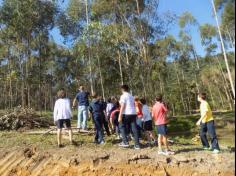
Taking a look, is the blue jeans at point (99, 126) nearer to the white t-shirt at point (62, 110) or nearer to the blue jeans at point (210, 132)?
the white t-shirt at point (62, 110)

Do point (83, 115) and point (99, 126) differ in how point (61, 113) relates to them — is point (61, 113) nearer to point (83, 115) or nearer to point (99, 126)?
point (99, 126)

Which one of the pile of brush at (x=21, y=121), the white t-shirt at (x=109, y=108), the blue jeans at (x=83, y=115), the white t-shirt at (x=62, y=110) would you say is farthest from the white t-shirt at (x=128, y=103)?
the pile of brush at (x=21, y=121)

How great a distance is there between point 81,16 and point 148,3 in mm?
12712

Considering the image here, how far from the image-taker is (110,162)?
971 centimetres

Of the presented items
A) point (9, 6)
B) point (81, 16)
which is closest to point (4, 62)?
point (81, 16)

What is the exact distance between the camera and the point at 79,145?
37.9 ft

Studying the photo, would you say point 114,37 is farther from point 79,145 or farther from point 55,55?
point 55,55

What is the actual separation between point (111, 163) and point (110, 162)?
0.06m

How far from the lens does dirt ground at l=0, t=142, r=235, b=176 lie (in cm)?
912

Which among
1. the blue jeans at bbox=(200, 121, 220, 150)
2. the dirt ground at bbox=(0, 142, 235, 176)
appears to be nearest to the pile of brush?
the dirt ground at bbox=(0, 142, 235, 176)

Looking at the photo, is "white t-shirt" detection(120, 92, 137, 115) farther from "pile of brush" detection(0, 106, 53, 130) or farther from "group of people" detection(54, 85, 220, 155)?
"pile of brush" detection(0, 106, 53, 130)

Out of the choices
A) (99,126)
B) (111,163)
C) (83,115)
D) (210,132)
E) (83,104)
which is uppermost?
(83,104)

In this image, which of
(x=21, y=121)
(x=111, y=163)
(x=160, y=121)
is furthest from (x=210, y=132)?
(x=21, y=121)

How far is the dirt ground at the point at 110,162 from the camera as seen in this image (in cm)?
912
